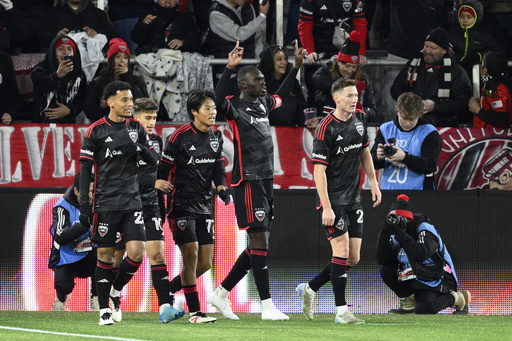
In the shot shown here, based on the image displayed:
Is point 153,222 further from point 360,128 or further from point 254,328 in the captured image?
point 360,128

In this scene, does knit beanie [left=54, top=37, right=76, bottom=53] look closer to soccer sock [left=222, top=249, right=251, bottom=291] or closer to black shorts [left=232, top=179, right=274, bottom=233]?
black shorts [left=232, top=179, right=274, bottom=233]

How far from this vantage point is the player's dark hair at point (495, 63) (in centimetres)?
1169

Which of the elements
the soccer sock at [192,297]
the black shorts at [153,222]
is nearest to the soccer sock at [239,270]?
the soccer sock at [192,297]

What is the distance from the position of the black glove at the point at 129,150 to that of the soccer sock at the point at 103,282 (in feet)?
3.07

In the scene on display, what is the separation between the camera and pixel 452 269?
33.2 feet

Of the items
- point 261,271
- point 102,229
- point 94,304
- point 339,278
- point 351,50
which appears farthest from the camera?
point 351,50

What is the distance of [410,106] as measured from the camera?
33.6ft

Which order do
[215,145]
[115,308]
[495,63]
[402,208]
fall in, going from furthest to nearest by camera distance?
[495,63] → [402,208] → [215,145] → [115,308]

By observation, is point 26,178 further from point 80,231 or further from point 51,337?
point 51,337

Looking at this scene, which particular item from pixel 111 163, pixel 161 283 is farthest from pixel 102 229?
pixel 161 283

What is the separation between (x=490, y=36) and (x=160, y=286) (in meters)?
6.10

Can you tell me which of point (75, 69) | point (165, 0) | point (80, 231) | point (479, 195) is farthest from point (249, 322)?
point (165, 0)

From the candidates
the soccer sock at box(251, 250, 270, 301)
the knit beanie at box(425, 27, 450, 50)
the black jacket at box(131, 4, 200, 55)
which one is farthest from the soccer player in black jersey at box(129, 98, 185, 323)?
the knit beanie at box(425, 27, 450, 50)

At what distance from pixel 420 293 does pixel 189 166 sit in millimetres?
2831
